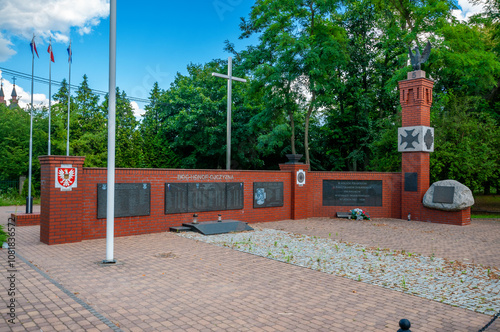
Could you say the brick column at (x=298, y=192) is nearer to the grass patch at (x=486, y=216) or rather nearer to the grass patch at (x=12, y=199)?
the grass patch at (x=486, y=216)

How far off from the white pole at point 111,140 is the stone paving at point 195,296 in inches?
22.6

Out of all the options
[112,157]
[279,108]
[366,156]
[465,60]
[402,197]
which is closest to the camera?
[112,157]

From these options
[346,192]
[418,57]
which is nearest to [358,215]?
[346,192]

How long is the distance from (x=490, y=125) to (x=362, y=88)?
11104 mm

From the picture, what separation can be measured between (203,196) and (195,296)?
7716 millimetres

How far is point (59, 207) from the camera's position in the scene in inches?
398

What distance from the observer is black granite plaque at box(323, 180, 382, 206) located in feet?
58.1

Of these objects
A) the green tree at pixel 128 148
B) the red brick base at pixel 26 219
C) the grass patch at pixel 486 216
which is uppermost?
the green tree at pixel 128 148

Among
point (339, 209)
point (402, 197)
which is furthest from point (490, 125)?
point (339, 209)

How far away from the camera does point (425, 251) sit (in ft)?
33.0

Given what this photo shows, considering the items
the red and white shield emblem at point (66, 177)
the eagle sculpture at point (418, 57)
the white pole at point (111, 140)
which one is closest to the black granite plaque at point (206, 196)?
the red and white shield emblem at point (66, 177)

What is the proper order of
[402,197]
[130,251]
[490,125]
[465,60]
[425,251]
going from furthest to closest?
[465,60]
[490,125]
[402,197]
[425,251]
[130,251]

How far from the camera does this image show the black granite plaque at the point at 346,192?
17.7m

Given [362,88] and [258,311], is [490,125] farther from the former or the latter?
[258,311]
